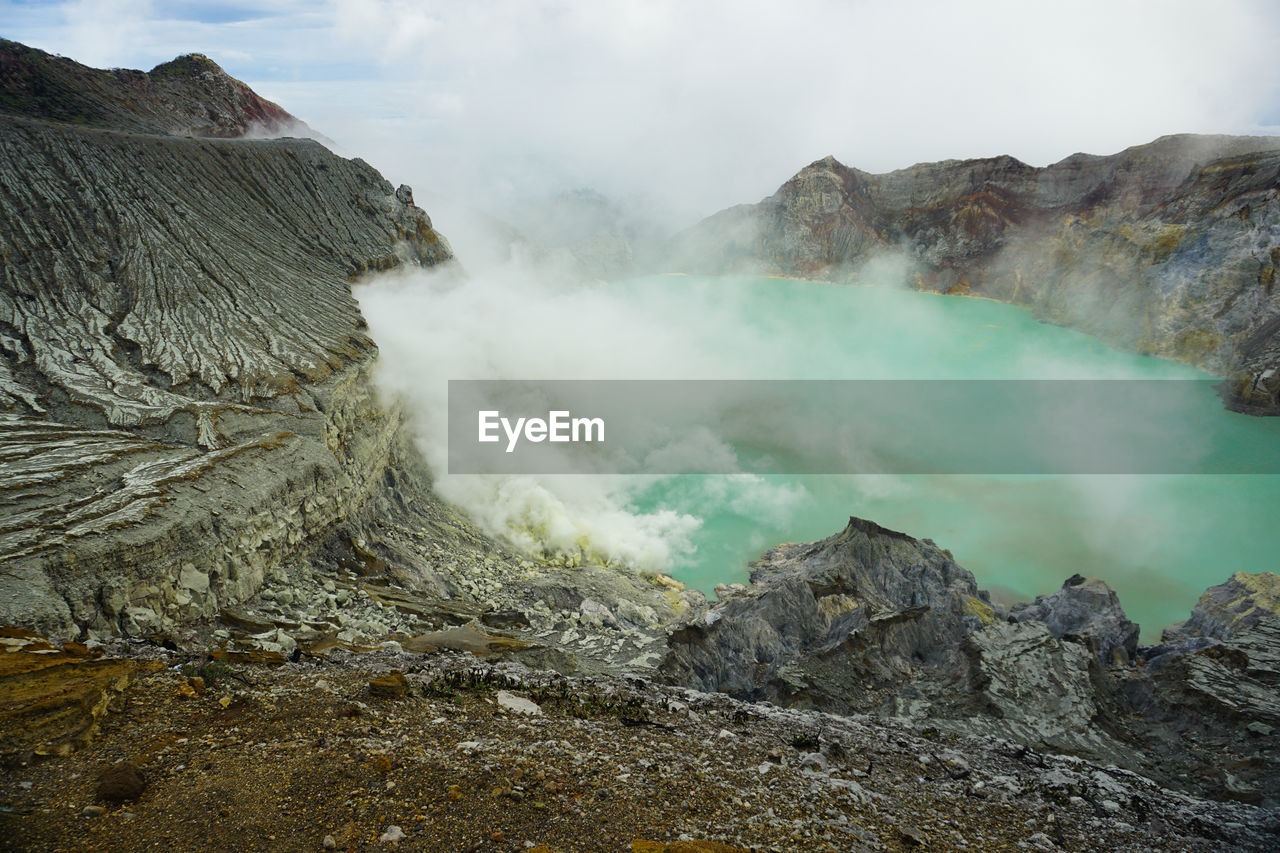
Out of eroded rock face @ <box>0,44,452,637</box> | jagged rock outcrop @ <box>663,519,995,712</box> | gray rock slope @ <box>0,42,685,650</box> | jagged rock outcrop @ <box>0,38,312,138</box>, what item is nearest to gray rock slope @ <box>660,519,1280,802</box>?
jagged rock outcrop @ <box>663,519,995,712</box>

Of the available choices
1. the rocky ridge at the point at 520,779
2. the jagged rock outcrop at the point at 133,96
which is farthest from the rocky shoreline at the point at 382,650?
the jagged rock outcrop at the point at 133,96

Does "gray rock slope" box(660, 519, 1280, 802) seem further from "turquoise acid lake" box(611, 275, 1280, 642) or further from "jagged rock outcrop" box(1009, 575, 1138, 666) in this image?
"turquoise acid lake" box(611, 275, 1280, 642)

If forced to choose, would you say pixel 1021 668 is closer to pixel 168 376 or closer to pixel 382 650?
pixel 382 650

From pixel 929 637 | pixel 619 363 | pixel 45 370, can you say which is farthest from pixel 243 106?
pixel 929 637

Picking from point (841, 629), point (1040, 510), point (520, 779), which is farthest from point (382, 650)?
point (1040, 510)

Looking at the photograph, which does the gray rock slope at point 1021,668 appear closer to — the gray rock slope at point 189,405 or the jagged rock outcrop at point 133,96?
the gray rock slope at point 189,405
